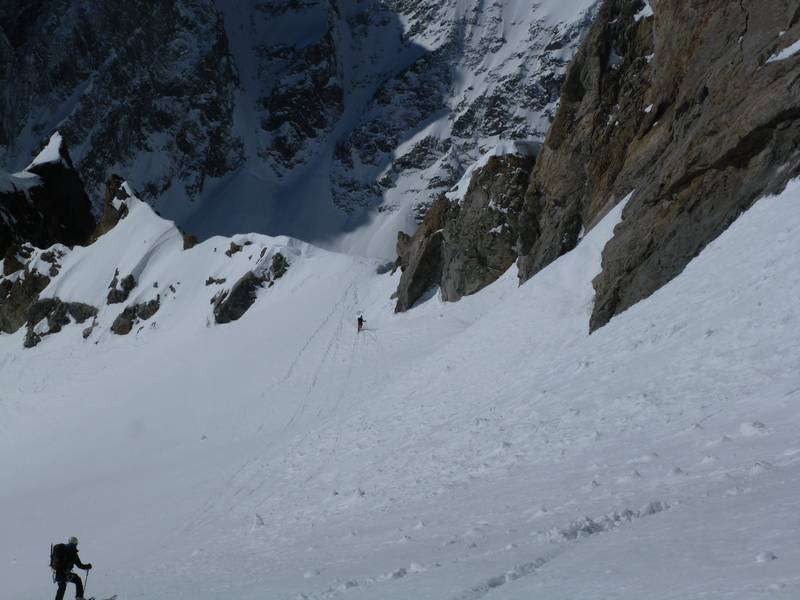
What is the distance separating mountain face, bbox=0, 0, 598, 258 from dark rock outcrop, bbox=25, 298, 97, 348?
4501 centimetres

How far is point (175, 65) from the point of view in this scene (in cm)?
11144

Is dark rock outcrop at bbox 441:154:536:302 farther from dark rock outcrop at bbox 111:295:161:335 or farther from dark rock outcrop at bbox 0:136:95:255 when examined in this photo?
dark rock outcrop at bbox 0:136:95:255

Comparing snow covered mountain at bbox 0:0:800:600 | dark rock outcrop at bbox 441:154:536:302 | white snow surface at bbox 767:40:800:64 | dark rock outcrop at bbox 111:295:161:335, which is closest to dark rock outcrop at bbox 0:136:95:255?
snow covered mountain at bbox 0:0:800:600

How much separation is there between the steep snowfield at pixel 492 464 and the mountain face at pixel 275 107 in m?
68.0

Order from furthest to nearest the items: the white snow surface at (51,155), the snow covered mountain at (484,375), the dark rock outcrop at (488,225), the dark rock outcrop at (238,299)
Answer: the white snow surface at (51,155) → the dark rock outcrop at (238,299) → the dark rock outcrop at (488,225) → the snow covered mountain at (484,375)

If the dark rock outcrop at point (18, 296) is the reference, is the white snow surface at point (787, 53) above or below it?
below

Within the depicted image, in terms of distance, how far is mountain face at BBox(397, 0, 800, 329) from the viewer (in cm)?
1319

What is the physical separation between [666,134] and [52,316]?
143ft

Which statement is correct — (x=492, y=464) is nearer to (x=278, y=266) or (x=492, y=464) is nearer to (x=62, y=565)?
(x=62, y=565)

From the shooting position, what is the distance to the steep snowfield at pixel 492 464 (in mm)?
5926

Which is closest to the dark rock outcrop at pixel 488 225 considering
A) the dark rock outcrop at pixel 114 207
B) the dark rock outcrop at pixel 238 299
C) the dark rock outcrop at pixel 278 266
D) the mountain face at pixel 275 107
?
the dark rock outcrop at pixel 278 266

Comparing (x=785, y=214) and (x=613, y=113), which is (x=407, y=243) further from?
(x=785, y=214)

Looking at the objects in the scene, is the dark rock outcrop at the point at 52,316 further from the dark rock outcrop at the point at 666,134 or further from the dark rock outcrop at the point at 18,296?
the dark rock outcrop at the point at 666,134

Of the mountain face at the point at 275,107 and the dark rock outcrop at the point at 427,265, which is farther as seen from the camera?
the mountain face at the point at 275,107
